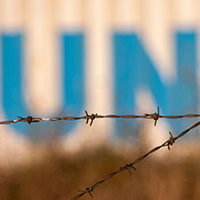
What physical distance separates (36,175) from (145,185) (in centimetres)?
112

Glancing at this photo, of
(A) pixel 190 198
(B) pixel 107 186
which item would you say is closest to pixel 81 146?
(B) pixel 107 186

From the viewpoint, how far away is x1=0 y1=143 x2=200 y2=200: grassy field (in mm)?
3170

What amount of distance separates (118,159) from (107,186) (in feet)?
0.96

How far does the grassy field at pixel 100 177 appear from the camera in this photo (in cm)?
317

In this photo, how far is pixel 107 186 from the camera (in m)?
3.17

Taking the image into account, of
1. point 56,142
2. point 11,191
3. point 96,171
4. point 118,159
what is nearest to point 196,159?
point 118,159

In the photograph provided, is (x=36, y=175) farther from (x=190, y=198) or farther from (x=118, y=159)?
(x=190, y=198)

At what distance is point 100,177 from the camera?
3.16m

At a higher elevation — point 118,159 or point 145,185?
point 118,159

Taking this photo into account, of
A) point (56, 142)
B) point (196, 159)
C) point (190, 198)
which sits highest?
point (56, 142)

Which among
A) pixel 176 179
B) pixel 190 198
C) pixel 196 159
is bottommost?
pixel 190 198

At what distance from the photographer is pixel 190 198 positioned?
327cm

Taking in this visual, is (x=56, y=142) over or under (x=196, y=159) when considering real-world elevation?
over

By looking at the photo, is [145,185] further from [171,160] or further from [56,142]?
[56,142]
